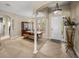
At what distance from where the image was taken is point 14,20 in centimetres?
927

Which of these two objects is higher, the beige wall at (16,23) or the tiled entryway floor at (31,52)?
the beige wall at (16,23)

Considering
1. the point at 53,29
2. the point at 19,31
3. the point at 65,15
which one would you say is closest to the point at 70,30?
the point at 65,15

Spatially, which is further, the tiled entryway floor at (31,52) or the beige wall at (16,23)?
the beige wall at (16,23)

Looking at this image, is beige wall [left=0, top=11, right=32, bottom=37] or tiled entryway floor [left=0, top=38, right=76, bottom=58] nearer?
tiled entryway floor [left=0, top=38, right=76, bottom=58]

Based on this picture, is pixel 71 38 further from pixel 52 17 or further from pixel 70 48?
pixel 52 17

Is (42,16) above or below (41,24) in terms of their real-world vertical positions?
above

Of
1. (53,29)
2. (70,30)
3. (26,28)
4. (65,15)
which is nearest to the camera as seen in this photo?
(70,30)

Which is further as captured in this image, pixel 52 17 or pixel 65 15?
pixel 52 17

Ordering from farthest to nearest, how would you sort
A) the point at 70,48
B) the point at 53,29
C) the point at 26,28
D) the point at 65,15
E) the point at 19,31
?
the point at 26,28
the point at 19,31
the point at 53,29
the point at 65,15
the point at 70,48

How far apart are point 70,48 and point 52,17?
10.9 ft

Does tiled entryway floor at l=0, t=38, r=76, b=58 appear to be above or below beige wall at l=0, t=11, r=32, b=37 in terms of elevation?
below

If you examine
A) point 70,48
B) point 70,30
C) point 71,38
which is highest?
point 70,30

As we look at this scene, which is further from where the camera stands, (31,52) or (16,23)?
(16,23)

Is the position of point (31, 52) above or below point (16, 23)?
below
